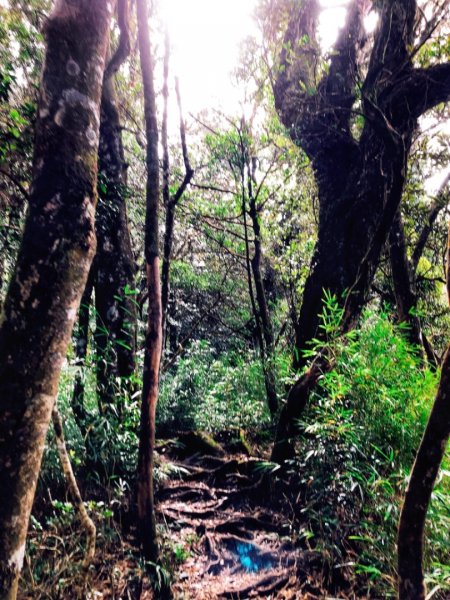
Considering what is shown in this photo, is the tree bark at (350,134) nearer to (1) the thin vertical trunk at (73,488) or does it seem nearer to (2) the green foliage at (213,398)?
(2) the green foliage at (213,398)

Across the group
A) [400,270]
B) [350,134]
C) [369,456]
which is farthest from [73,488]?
[400,270]

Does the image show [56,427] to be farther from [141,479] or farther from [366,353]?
[366,353]

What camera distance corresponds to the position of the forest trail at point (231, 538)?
10.4ft

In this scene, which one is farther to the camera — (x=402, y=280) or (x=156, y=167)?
(x=402, y=280)

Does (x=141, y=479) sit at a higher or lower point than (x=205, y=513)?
higher

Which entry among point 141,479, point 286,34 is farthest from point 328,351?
point 286,34

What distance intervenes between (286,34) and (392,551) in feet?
25.2

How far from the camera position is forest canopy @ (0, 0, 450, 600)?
1.88m

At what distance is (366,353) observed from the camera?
378cm

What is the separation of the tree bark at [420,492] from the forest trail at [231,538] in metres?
1.37

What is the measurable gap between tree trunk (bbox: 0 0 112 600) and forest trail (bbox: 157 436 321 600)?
2148 millimetres

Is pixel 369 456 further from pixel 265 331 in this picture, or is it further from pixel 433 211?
pixel 433 211

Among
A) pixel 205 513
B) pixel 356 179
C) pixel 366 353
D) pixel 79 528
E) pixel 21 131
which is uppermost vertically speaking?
pixel 356 179

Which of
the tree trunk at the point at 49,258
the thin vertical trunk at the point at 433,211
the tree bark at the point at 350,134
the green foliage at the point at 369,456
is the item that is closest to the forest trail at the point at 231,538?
the green foliage at the point at 369,456
